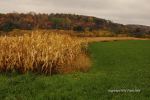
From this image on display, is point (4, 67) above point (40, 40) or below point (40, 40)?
below

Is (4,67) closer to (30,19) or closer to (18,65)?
(18,65)

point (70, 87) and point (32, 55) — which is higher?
point (32, 55)

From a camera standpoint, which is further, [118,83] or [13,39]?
[13,39]

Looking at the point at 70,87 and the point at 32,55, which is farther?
the point at 32,55

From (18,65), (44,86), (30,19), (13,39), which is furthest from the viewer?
(30,19)

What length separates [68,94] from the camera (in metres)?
12.9

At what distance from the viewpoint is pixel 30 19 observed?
237 feet

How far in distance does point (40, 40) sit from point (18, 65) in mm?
1920

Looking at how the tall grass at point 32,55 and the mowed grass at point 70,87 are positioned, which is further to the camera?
the tall grass at point 32,55

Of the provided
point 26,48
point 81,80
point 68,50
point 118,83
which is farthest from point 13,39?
point 118,83

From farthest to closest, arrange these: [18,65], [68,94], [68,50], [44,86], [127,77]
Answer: [68,50], [18,65], [127,77], [44,86], [68,94]

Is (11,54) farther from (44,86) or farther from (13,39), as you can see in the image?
(44,86)

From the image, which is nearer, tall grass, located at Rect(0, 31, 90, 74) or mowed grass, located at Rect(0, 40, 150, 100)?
mowed grass, located at Rect(0, 40, 150, 100)

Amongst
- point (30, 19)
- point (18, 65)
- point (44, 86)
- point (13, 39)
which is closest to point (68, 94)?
point (44, 86)
